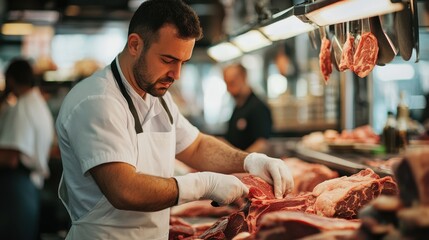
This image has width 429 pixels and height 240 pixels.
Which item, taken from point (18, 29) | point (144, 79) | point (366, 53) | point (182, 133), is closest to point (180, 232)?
point (182, 133)

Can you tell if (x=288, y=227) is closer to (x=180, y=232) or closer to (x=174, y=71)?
(x=174, y=71)

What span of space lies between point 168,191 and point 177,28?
869 mm

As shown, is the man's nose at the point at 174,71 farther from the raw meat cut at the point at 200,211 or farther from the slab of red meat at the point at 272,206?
the raw meat cut at the point at 200,211

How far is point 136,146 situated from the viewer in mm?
3770

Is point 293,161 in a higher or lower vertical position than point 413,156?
lower

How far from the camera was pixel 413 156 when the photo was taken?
92.7 inches

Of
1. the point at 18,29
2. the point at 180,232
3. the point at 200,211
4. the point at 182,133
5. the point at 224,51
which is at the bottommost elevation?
the point at 200,211

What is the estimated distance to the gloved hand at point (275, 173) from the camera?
3.90 m

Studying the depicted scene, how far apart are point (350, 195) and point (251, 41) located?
8.48 ft

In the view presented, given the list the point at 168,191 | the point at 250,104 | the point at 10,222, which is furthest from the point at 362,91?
the point at 168,191

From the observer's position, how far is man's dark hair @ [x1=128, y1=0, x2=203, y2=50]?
3615 mm

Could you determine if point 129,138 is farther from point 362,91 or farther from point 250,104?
point 362,91

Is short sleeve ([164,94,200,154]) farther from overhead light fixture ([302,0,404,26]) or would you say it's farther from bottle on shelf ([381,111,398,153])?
bottle on shelf ([381,111,398,153])

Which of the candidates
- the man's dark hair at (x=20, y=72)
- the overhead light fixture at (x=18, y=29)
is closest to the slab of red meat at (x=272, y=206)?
the man's dark hair at (x=20, y=72)
